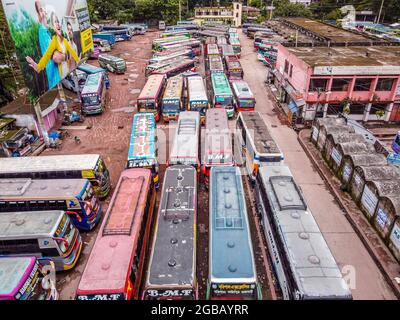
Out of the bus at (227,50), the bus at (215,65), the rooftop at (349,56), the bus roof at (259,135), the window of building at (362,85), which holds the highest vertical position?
the rooftop at (349,56)

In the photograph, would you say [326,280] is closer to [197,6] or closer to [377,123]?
[377,123]

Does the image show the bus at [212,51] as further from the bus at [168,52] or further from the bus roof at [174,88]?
the bus roof at [174,88]

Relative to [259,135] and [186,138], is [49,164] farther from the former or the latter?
[259,135]

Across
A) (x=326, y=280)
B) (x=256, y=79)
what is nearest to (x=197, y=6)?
(x=256, y=79)

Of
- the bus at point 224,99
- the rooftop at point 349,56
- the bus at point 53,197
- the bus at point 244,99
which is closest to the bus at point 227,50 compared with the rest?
the rooftop at point 349,56

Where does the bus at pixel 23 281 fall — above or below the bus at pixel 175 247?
below

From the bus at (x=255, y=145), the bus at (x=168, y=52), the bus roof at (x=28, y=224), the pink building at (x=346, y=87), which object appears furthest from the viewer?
the bus at (x=168, y=52)
